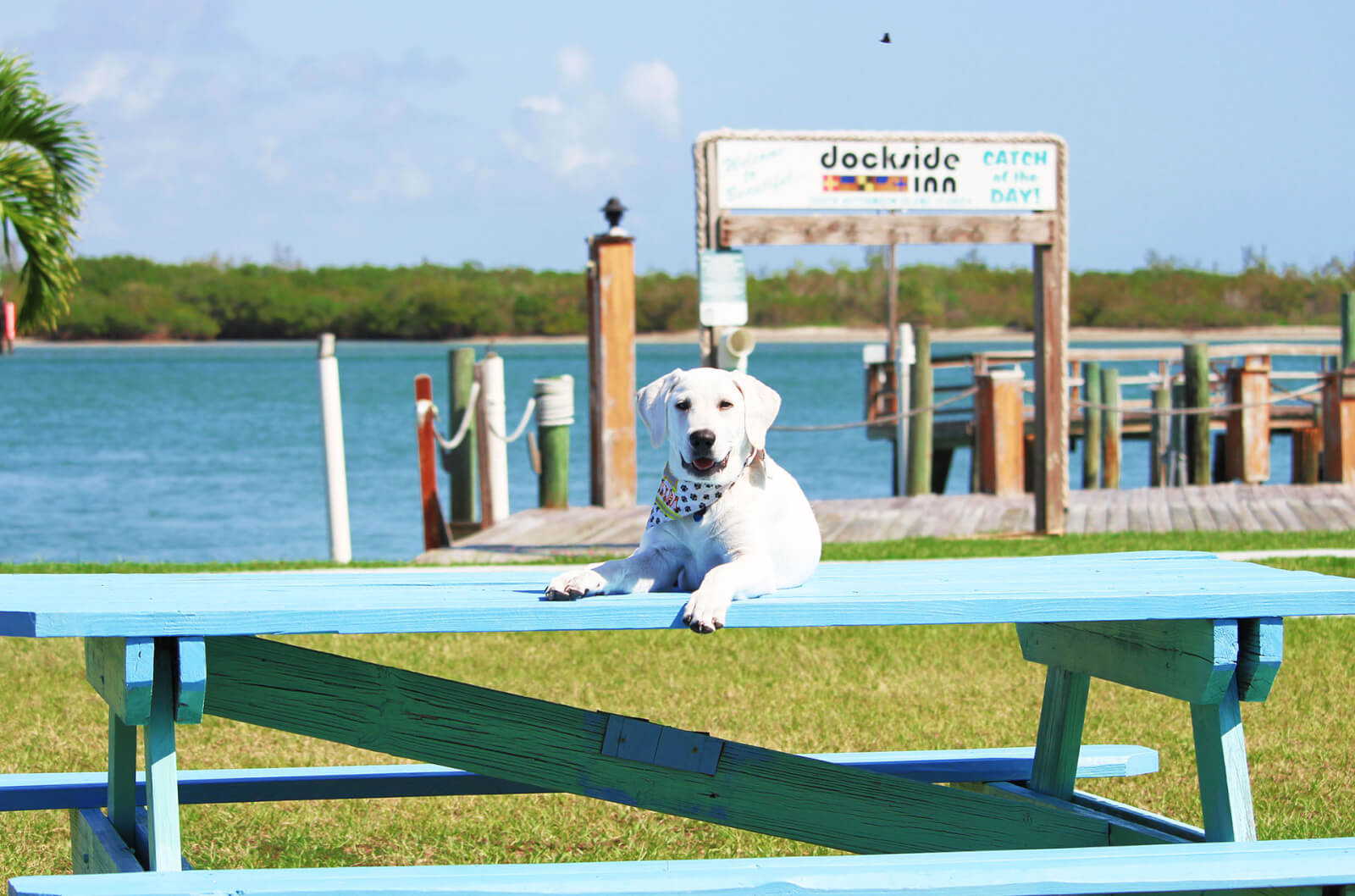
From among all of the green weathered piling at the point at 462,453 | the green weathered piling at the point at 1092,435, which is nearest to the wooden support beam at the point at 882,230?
the green weathered piling at the point at 462,453

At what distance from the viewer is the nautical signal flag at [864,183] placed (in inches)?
359

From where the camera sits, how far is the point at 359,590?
2.91 metres

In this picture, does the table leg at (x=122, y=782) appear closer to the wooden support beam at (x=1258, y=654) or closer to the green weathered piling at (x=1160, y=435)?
the wooden support beam at (x=1258, y=654)

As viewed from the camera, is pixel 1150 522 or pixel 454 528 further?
pixel 454 528

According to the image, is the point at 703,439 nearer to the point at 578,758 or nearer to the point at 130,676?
the point at 578,758

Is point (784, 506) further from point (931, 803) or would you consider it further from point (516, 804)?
point (516, 804)

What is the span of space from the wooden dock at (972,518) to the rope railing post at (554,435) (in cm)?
27

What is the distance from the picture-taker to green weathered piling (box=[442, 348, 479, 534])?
41.3ft

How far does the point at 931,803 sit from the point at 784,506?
882mm

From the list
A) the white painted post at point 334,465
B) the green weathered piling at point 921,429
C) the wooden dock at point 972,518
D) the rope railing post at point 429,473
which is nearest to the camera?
the white painted post at point 334,465

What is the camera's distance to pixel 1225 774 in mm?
3061

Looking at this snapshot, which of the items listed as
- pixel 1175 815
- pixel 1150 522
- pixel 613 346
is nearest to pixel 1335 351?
pixel 1150 522

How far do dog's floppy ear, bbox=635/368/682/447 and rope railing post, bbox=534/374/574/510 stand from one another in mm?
8648

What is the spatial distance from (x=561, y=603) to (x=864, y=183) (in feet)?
22.7
